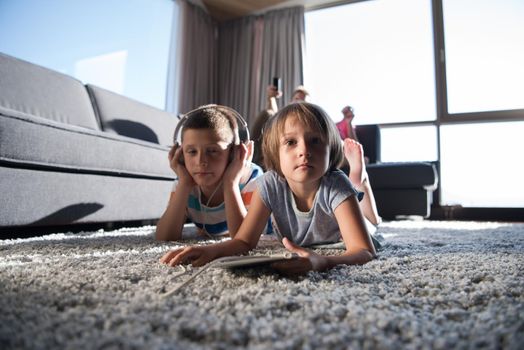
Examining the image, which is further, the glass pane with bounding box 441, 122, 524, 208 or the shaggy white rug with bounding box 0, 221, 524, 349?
Result: the glass pane with bounding box 441, 122, 524, 208

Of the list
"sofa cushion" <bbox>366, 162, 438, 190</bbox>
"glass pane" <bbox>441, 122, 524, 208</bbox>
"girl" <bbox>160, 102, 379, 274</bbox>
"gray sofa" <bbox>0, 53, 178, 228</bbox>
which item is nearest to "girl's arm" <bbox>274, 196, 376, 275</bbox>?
"girl" <bbox>160, 102, 379, 274</bbox>

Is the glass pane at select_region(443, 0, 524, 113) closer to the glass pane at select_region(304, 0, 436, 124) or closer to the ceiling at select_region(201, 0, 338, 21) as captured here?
the glass pane at select_region(304, 0, 436, 124)

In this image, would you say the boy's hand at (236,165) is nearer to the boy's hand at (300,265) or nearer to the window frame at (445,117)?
the boy's hand at (300,265)

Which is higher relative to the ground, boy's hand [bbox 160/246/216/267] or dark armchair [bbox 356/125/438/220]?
dark armchair [bbox 356/125/438/220]

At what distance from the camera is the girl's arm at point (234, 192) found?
1.02 metres

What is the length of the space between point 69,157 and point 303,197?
2.71 ft

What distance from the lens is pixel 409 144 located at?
3418mm

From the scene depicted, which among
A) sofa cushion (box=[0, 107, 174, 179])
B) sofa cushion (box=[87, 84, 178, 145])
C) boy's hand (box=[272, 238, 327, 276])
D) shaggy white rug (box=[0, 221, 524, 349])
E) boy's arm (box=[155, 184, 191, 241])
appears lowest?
shaggy white rug (box=[0, 221, 524, 349])

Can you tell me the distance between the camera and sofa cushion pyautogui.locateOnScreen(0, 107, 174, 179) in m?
1.03

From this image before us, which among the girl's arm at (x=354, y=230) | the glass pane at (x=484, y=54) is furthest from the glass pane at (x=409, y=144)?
the girl's arm at (x=354, y=230)

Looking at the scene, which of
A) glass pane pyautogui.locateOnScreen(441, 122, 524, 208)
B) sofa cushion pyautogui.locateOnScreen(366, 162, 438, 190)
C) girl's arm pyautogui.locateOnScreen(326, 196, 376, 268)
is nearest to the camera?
girl's arm pyautogui.locateOnScreen(326, 196, 376, 268)

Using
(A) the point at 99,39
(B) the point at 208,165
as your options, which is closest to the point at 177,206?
(B) the point at 208,165

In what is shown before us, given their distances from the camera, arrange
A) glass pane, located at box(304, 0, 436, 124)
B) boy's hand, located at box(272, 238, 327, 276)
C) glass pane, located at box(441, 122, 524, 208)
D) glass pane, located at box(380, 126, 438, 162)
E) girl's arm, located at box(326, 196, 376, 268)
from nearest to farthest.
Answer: boy's hand, located at box(272, 238, 327, 276) → girl's arm, located at box(326, 196, 376, 268) → glass pane, located at box(441, 122, 524, 208) → glass pane, located at box(380, 126, 438, 162) → glass pane, located at box(304, 0, 436, 124)

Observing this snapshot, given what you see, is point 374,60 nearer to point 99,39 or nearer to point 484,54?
point 484,54
